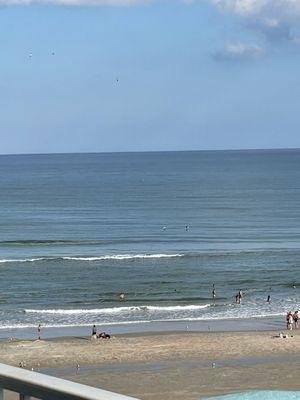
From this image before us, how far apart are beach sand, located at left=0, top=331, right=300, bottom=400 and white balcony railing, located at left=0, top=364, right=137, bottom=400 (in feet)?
73.6

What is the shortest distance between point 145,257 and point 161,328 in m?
24.2

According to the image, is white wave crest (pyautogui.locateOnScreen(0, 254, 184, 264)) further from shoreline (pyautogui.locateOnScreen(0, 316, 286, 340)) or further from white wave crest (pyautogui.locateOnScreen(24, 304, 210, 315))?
shoreline (pyautogui.locateOnScreen(0, 316, 286, 340))

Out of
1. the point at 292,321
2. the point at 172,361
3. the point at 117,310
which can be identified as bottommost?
the point at 172,361

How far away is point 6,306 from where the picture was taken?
45.0 metres

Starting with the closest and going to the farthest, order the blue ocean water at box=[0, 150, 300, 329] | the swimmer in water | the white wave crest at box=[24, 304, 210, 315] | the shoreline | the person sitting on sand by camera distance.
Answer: the person sitting on sand < the shoreline < the white wave crest at box=[24, 304, 210, 315] < the blue ocean water at box=[0, 150, 300, 329] < the swimmer in water

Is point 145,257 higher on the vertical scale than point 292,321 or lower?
higher

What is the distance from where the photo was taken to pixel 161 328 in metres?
38.8

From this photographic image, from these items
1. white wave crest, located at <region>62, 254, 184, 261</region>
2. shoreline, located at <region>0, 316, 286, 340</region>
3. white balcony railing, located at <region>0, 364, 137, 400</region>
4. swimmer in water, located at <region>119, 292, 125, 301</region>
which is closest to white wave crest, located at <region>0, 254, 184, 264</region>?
white wave crest, located at <region>62, 254, 184, 261</region>

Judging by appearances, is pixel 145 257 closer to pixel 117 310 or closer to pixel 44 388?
pixel 117 310

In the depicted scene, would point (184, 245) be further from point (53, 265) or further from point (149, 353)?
point (149, 353)

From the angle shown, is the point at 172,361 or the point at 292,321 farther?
the point at 292,321

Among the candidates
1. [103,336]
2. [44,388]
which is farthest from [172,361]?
[44,388]

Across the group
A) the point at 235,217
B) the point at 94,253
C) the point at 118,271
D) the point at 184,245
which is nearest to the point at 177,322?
the point at 118,271

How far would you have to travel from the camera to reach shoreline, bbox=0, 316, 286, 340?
37656mm
